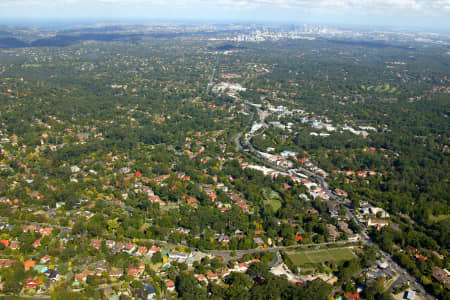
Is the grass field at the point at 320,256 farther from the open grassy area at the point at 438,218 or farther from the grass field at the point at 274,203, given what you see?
the open grassy area at the point at 438,218

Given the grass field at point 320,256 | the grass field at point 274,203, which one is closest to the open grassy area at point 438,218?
the grass field at point 320,256

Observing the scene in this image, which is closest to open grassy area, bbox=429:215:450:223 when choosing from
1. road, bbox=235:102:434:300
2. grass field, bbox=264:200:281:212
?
road, bbox=235:102:434:300

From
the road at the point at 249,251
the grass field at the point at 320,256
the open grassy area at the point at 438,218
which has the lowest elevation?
the open grassy area at the point at 438,218

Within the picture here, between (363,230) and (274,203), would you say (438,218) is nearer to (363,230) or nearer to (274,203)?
(363,230)

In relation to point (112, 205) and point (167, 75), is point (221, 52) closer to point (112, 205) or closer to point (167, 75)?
point (167, 75)

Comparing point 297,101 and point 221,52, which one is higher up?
point 221,52

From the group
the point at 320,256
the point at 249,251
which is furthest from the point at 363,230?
A: the point at 249,251

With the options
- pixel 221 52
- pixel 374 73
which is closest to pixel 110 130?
pixel 374 73

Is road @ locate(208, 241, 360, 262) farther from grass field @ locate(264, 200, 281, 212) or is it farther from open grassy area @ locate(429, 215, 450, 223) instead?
open grassy area @ locate(429, 215, 450, 223)

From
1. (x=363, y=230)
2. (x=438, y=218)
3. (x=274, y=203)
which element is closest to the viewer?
(x=363, y=230)
